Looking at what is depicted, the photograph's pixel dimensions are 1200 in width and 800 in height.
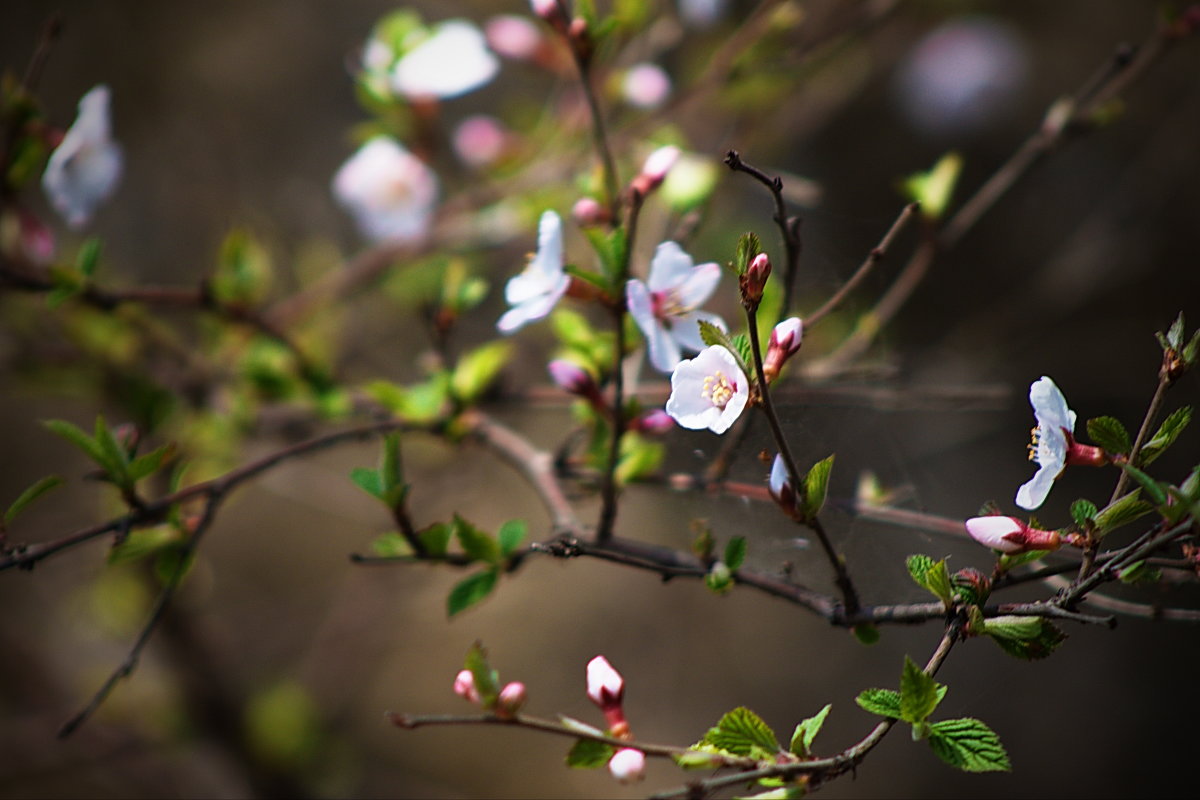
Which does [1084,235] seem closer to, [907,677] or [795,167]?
[795,167]

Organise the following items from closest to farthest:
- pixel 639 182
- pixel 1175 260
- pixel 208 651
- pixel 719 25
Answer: pixel 639 182
pixel 719 25
pixel 208 651
pixel 1175 260

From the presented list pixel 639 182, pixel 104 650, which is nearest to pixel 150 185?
pixel 104 650


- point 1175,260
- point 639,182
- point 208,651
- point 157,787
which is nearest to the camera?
point 639,182

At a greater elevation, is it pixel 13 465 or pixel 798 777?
pixel 798 777

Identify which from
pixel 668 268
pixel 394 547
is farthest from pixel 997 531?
pixel 394 547

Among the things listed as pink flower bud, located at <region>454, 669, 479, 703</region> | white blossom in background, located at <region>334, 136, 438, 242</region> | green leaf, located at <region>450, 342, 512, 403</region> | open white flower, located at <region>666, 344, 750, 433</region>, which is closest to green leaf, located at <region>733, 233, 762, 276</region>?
open white flower, located at <region>666, 344, 750, 433</region>

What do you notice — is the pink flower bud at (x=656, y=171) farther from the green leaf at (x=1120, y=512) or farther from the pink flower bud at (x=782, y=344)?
the green leaf at (x=1120, y=512)

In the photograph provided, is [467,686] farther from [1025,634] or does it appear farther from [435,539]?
[1025,634]
